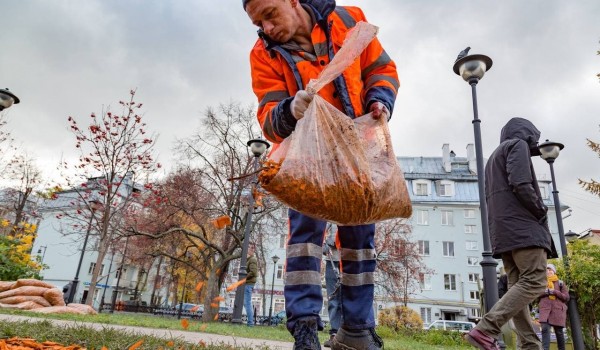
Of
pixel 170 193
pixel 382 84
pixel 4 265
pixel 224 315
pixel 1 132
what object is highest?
pixel 1 132

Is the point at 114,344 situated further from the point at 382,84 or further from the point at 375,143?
the point at 382,84

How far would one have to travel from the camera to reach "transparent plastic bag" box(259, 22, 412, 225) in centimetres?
158

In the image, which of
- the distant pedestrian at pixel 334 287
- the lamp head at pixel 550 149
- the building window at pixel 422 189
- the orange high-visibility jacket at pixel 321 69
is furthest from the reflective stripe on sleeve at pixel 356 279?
the building window at pixel 422 189

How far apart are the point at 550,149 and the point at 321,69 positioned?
9.59 meters

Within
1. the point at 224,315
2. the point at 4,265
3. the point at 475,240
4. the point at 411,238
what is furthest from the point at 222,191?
the point at 475,240

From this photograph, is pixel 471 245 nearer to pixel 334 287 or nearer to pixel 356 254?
pixel 334 287

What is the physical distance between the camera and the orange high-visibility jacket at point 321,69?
2131 millimetres

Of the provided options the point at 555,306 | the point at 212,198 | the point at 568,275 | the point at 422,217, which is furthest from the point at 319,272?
the point at 422,217

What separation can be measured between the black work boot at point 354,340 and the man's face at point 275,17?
65.1 inches

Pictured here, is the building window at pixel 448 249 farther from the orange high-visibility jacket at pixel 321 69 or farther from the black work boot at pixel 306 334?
the black work boot at pixel 306 334

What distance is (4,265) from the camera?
38.2ft

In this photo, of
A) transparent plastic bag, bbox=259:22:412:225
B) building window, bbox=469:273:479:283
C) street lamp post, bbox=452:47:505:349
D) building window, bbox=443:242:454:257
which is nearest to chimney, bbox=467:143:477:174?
building window, bbox=443:242:454:257

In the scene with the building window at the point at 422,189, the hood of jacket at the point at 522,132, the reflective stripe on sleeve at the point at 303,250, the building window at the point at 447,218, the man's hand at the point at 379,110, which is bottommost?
the reflective stripe on sleeve at the point at 303,250

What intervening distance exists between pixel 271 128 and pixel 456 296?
130 ft
